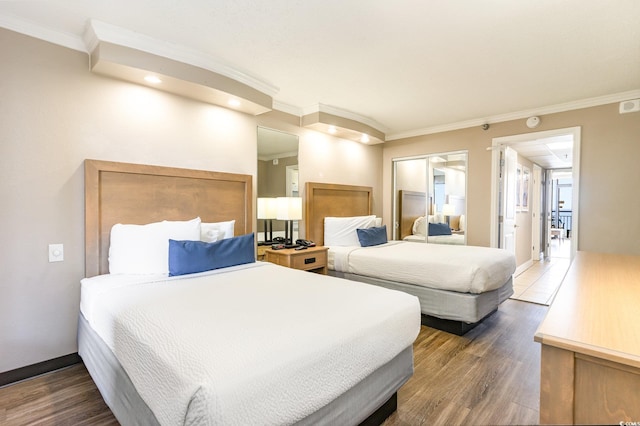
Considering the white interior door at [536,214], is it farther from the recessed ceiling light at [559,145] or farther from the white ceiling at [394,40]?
the white ceiling at [394,40]

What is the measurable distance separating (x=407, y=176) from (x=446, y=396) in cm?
376

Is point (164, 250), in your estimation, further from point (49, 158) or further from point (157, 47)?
point (157, 47)

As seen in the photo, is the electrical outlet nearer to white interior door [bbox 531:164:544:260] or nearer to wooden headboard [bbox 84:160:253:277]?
wooden headboard [bbox 84:160:253:277]

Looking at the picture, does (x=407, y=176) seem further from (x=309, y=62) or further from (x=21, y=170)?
(x=21, y=170)

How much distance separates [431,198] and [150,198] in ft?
13.0

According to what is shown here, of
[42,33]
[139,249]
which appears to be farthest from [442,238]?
[42,33]

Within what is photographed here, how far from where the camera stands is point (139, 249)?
2.20 m

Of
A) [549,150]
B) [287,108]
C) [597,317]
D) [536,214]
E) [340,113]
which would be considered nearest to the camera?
[597,317]

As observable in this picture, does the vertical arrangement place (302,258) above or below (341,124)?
below

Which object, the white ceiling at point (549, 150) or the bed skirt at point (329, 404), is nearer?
the bed skirt at point (329, 404)

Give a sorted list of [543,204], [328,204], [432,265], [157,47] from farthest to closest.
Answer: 1. [543,204]
2. [328,204]
3. [432,265]
4. [157,47]

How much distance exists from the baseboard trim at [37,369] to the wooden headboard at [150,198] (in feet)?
2.05

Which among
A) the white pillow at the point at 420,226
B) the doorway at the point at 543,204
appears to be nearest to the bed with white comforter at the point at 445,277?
the doorway at the point at 543,204

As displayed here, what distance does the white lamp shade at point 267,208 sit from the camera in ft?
11.1
